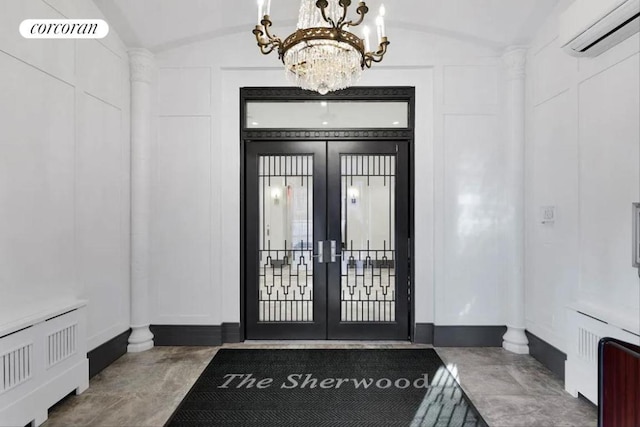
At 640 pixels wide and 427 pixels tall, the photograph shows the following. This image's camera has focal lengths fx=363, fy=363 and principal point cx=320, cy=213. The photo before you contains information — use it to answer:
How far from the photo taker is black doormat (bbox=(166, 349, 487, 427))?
2602mm

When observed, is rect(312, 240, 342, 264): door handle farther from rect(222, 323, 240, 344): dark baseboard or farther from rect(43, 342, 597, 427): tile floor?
rect(43, 342, 597, 427): tile floor

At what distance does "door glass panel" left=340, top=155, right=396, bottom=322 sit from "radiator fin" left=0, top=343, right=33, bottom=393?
2.83 metres

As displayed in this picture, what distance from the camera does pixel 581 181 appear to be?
9.83ft

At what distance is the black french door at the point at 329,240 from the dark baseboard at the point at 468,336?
40 cm

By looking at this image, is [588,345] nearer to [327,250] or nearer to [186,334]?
[327,250]

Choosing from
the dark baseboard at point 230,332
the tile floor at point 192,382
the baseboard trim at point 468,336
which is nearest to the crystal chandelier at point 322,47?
the tile floor at point 192,382

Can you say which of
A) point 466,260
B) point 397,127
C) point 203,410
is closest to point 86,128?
point 203,410

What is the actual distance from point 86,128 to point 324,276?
2763 millimetres

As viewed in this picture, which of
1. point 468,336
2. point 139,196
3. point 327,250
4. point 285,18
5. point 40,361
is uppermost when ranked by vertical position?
point 285,18

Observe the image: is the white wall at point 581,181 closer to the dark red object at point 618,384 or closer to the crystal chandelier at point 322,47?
the dark red object at point 618,384

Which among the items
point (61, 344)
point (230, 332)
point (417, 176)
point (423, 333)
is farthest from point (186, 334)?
point (417, 176)

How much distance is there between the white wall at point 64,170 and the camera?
2452mm

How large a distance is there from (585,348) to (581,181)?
132cm

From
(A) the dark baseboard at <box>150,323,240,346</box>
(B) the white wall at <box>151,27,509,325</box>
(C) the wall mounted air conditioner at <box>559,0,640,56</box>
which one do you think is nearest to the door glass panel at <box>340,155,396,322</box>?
(B) the white wall at <box>151,27,509,325</box>
